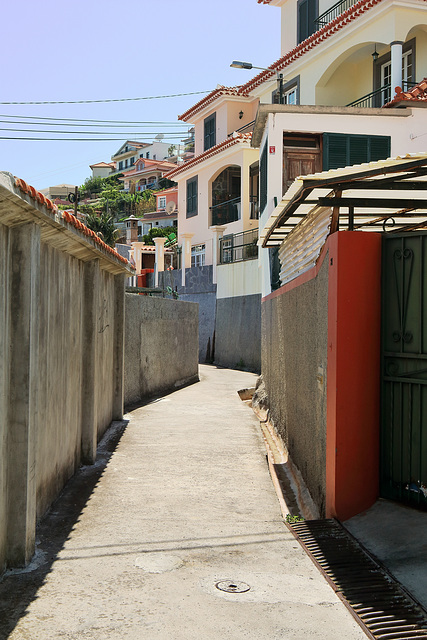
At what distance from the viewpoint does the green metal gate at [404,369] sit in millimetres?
5309

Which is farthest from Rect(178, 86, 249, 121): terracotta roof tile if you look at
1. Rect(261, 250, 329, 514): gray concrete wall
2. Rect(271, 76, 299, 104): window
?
Rect(261, 250, 329, 514): gray concrete wall

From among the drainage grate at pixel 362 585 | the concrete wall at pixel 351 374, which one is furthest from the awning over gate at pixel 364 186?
the drainage grate at pixel 362 585

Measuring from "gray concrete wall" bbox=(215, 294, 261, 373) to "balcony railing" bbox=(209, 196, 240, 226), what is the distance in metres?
5.79


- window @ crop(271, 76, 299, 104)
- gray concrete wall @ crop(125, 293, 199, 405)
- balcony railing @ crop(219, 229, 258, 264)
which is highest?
window @ crop(271, 76, 299, 104)

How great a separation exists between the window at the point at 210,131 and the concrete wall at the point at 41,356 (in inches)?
1000

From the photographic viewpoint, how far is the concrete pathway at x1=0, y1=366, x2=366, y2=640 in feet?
12.5

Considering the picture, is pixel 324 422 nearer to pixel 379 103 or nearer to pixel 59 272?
pixel 59 272

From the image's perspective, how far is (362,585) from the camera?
4.31m

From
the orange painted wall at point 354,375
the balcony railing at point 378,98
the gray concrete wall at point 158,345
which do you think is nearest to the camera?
the orange painted wall at point 354,375

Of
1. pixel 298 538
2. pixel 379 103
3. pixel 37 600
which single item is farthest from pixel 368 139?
pixel 37 600

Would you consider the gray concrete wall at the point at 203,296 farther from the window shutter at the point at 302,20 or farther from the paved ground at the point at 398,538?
the paved ground at the point at 398,538

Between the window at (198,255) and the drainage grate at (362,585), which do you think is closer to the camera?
the drainage grate at (362,585)

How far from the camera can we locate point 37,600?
Answer: 13.6ft

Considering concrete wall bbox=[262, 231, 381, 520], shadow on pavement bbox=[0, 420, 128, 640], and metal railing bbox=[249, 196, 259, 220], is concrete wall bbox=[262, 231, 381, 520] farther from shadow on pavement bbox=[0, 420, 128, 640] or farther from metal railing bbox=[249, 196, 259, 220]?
metal railing bbox=[249, 196, 259, 220]
